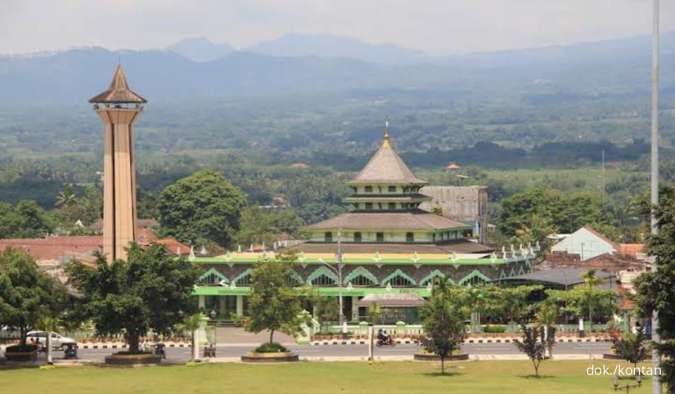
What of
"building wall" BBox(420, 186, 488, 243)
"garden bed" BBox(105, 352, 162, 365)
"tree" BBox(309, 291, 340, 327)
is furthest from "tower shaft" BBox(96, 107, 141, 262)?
"building wall" BBox(420, 186, 488, 243)

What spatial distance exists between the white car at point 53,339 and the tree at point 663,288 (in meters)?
41.3

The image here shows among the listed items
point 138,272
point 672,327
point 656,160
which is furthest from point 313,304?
point 656,160

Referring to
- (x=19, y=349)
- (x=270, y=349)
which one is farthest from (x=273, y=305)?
(x=19, y=349)

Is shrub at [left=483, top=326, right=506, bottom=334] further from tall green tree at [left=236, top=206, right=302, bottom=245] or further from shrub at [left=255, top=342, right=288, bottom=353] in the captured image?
tall green tree at [left=236, top=206, right=302, bottom=245]

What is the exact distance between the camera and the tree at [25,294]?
7625 centimetres

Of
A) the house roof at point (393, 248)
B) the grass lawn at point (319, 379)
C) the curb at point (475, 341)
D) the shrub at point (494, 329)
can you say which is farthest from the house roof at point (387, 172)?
the grass lawn at point (319, 379)

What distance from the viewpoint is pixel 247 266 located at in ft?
352

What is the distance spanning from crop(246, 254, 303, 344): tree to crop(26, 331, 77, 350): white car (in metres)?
9.08

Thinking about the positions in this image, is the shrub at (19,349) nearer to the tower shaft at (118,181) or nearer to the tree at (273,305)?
the tree at (273,305)

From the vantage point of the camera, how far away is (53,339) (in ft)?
284

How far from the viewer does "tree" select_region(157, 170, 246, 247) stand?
532 ft

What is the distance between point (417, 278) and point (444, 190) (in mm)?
69487

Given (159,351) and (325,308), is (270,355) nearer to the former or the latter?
(159,351)

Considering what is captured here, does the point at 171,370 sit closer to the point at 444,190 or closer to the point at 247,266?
the point at 247,266
